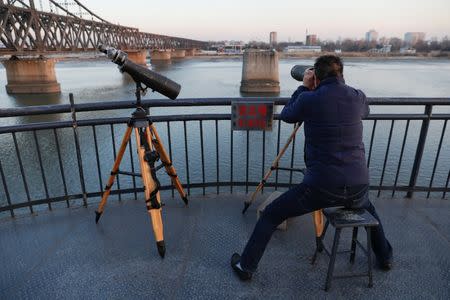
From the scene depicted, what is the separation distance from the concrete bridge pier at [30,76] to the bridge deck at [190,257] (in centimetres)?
4315

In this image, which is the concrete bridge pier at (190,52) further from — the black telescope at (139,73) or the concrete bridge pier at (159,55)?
the black telescope at (139,73)

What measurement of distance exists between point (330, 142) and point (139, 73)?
5.43 ft

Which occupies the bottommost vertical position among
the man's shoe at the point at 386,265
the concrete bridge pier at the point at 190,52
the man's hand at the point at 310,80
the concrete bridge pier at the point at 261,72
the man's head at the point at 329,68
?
the concrete bridge pier at the point at 190,52

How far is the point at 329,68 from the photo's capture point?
2.12 metres

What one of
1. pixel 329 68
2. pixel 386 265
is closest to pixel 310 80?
pixel 329 68

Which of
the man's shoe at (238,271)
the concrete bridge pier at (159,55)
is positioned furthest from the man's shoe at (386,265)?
the concrete bridge pier at (159,55)

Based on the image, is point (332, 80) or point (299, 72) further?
point (299, 72)

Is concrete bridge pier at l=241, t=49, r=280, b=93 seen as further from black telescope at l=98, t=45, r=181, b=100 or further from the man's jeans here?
the man's jeans

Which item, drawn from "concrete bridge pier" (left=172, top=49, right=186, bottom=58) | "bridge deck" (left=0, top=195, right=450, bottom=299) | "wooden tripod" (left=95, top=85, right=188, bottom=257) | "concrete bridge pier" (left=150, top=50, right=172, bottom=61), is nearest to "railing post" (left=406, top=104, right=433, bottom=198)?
"bridge deck" (left=0, top=195, right=450, bottom=299)

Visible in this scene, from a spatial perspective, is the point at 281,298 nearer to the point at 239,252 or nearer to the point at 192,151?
the point at 239,252

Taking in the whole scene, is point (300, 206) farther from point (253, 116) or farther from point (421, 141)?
point (421, 141)

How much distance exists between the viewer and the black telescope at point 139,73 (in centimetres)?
270

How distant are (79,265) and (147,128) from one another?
1312 mm

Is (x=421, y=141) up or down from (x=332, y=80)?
down
